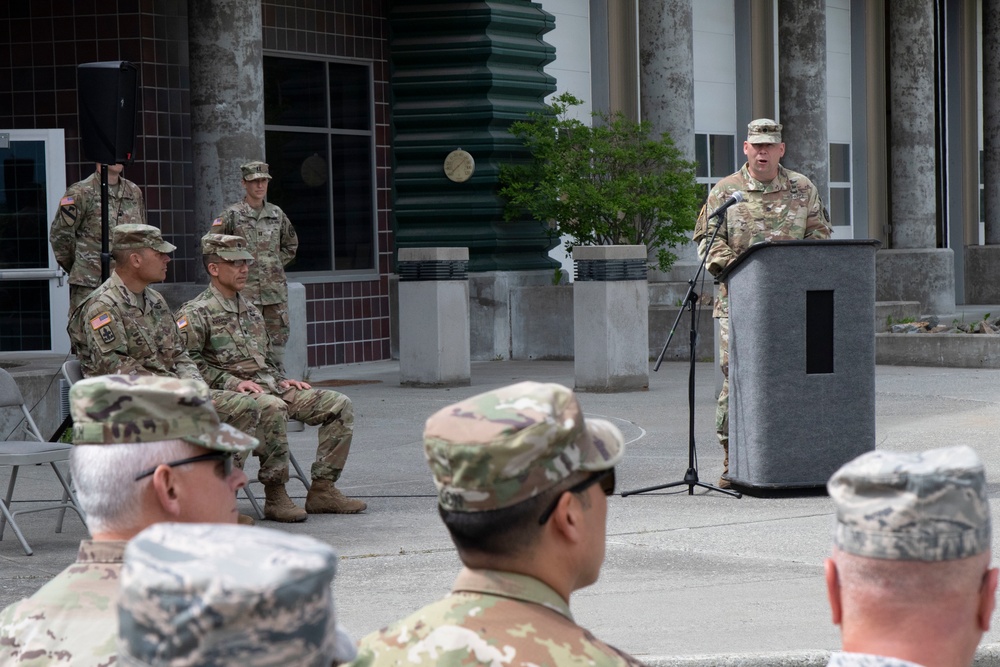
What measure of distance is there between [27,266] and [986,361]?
9.16 metres

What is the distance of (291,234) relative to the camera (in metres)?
13.2

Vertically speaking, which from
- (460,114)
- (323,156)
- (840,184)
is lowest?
(323,156)

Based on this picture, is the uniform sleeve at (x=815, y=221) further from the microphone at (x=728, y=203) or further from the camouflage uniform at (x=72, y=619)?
the camouflage uniform at (x=72, y=619)

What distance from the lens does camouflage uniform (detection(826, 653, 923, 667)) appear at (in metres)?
2.03

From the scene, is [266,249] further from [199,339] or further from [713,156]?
[713,156]

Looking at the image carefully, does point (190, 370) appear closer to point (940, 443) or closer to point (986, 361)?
point (940, 443)

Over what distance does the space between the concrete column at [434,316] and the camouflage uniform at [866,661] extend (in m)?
12.7

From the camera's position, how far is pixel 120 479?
281 cm

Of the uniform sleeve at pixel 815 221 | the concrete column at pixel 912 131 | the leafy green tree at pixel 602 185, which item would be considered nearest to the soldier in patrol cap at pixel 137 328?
the uniform sleeve at pixel 815 221

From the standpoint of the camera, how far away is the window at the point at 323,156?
16516 millimetres

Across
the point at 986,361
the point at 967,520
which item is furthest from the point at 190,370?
the point at 986,361

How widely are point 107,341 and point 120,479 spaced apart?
200 inches

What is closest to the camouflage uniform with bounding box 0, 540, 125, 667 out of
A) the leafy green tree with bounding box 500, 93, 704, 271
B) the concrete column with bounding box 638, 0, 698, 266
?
the leafy green tree with bounding box 500, 93, 704, 271

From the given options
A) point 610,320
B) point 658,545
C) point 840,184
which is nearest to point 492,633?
point 658,545
